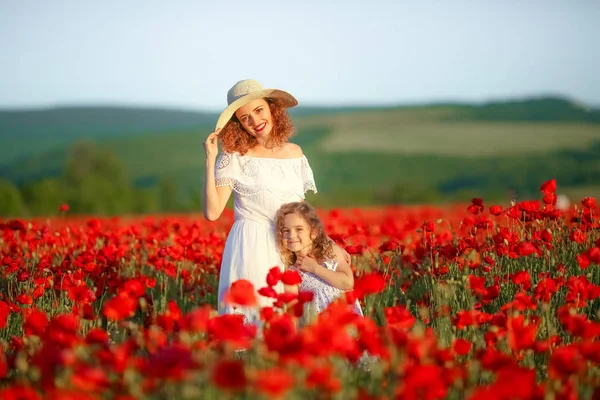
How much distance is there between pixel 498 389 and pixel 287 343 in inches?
21.5

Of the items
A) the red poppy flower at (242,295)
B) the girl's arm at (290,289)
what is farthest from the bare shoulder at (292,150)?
the red poppy flower at (242,295)

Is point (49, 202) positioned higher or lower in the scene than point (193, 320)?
lower

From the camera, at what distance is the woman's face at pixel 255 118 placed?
4344mm

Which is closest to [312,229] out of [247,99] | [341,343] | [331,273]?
[331,273]

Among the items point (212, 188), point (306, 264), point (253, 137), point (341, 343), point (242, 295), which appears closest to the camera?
point (341, 343)

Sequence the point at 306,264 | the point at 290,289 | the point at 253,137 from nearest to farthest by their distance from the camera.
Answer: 1. the point at 290,289
2. the point at 306,264
3. the point at 253,137

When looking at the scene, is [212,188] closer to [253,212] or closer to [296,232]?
[253,212]

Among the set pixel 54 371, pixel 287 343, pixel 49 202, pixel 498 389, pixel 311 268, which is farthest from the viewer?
pixel 49 202

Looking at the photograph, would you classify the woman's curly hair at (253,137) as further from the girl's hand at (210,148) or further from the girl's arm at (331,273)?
the girl's arm at (331,273)

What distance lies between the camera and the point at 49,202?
19344 mm

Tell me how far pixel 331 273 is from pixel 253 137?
0.96 m

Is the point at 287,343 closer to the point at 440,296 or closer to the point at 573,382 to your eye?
the point at 573,382

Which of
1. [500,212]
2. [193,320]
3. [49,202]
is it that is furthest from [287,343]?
[49,202]

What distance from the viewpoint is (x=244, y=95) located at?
433 centimetres
